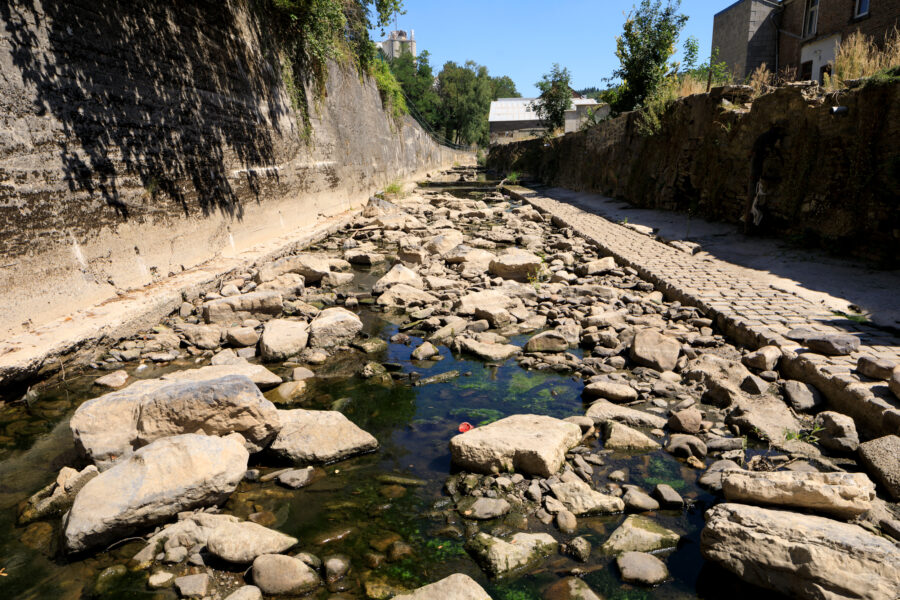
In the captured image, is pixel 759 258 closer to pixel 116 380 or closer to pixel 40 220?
pixel 116 380

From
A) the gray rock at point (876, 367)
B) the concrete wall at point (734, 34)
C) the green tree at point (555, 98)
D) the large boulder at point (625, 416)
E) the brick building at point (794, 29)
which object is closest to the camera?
the gray rock at point (876, 367)

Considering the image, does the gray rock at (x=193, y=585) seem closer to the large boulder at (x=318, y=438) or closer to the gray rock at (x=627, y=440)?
the large boulder at (x=318, y=438)

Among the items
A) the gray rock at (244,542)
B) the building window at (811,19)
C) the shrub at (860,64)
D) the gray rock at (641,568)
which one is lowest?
the gray rock at (641,568)

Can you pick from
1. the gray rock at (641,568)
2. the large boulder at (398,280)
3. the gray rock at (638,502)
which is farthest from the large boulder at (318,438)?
the large boulder at (398,280)

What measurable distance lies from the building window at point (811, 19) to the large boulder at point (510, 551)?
20225 mm

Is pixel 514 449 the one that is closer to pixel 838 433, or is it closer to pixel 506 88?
pixel 838 433

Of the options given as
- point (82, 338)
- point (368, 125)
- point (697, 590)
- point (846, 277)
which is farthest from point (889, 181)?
point (368, 125)

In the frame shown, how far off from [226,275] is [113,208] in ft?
5.12

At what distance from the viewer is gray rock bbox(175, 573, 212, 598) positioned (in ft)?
7.25

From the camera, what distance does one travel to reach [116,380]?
428cm

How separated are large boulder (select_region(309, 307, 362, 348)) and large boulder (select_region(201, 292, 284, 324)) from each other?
2.58 feet

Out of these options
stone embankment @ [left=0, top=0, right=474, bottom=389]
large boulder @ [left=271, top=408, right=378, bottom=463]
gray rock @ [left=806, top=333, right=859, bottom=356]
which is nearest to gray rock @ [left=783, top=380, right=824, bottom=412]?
gray rock @ [left=806, top=333, right=859, bottom=356]

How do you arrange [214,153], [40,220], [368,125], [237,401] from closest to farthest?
[237,401], [40,220], [214,153], [368,125]

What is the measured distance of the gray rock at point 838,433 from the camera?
311 cm
